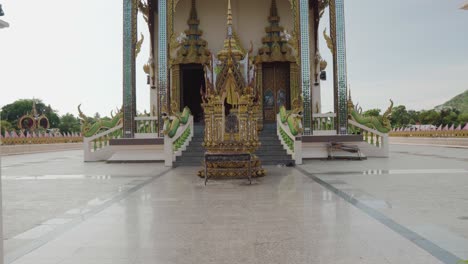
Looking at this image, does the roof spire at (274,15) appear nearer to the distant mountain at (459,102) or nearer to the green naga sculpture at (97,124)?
the green naga sculpture at (97,124)

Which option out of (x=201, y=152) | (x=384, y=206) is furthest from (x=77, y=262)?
(x=201, y=152)

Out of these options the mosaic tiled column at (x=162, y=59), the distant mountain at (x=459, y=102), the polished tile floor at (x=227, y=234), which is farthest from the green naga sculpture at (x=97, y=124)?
the distant mountain at (x=459, y=102)

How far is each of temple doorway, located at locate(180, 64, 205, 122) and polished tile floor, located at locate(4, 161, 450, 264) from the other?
42.0 feet

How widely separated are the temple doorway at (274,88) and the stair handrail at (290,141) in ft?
12.0

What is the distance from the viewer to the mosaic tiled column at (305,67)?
50.4 ft

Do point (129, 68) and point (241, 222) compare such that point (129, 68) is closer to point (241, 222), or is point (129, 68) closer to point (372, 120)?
point (372, 120)

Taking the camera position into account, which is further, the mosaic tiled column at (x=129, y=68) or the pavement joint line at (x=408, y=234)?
the mosaic tiled column at (x=129, y=68)

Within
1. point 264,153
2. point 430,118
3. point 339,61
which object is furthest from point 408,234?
point 430,118

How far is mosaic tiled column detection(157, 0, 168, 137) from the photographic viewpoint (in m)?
15.4

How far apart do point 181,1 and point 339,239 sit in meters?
17.5

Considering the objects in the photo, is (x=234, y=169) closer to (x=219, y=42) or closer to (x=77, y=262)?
(x=77, y=262)

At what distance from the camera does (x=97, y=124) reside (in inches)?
638

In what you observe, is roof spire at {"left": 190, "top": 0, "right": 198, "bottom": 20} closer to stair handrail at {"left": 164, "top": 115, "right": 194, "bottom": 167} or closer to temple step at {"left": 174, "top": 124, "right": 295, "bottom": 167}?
stair handrail at {"left": 164, "top": 115, "right": 194, "bottom": 167}

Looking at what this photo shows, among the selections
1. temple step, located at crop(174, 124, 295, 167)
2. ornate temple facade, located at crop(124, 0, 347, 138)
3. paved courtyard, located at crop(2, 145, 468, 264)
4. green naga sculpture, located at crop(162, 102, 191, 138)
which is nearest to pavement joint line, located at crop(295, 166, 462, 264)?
paved courtyard, located at crop(2, 145, 468, 264)
